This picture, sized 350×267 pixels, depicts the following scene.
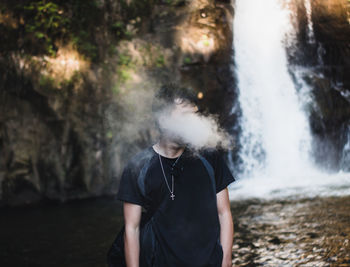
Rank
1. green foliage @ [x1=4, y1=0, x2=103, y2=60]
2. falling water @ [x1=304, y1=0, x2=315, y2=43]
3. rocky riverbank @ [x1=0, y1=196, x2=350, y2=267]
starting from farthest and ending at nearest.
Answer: falling water @ [x1=304, y1=0, x2=315, y2=43], green foliage @ [x1=4, y1=0, x2=103, y2=60], rocky riverbank @ [x1=0, y1=196, x2=350, y2=267]

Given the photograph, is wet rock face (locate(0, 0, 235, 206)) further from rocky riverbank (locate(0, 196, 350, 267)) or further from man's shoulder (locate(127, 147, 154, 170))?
man's shoulder (locate(127, 147, 154, 170))

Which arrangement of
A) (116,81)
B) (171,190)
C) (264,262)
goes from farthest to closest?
1. (116,81)
2. (264,262)
3. (171,190)

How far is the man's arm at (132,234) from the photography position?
5.58ft

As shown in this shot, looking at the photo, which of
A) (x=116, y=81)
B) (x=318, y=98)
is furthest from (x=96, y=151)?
(x=318, y=98)

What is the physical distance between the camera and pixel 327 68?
38.5 feet

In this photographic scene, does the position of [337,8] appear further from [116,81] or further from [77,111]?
[77,111]

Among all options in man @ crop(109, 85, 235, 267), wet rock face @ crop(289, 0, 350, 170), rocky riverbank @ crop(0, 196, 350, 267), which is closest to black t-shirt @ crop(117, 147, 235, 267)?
man @ crop(109, 85, 235, 267)

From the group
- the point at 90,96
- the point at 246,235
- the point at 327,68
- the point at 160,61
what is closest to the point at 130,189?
the point at 246,235

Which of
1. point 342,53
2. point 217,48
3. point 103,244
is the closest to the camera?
point 103,244

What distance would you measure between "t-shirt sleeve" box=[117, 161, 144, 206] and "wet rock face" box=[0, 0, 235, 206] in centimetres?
747

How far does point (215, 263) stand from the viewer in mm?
1701

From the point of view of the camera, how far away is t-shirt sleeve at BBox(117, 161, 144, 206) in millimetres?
1670

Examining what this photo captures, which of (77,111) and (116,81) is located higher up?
(116,81)

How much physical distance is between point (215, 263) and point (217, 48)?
948 centimetres
